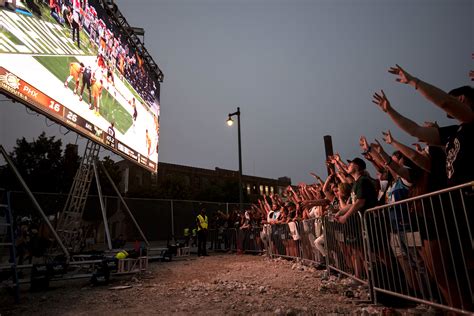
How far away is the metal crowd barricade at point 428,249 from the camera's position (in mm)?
2463

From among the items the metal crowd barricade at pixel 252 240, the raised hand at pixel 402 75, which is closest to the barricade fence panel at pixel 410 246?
the raised hand at pixel 402 75

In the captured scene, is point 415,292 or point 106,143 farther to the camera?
point 106,143

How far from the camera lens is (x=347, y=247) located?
5074 mm

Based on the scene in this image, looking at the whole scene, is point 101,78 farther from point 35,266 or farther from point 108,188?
point 108,188

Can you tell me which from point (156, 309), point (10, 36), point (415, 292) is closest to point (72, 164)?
point (10, 36)

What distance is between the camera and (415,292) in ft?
10.1

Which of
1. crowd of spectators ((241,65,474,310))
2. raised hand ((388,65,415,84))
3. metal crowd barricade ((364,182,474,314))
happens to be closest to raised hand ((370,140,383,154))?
crowd of spectators ((241,65,474,310))

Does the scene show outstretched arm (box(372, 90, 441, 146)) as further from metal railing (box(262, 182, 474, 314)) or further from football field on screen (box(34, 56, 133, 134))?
football field on screen (box(34, 56, 133, 134))

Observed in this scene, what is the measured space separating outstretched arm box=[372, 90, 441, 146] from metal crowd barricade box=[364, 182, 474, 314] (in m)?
0.60

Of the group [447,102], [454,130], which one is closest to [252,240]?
[454,130]

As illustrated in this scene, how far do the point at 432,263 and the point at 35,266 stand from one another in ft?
23.9

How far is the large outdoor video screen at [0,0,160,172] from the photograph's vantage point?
252 inches

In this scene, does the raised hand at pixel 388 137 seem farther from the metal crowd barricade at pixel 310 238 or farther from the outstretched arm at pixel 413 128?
the metal crowd barricade at pixel 310 238

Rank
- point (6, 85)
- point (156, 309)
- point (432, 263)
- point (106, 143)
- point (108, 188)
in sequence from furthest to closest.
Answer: point (108, 188) → point (106, 143) → point (6, 85) → point (156, 309) → point (432, 263)
